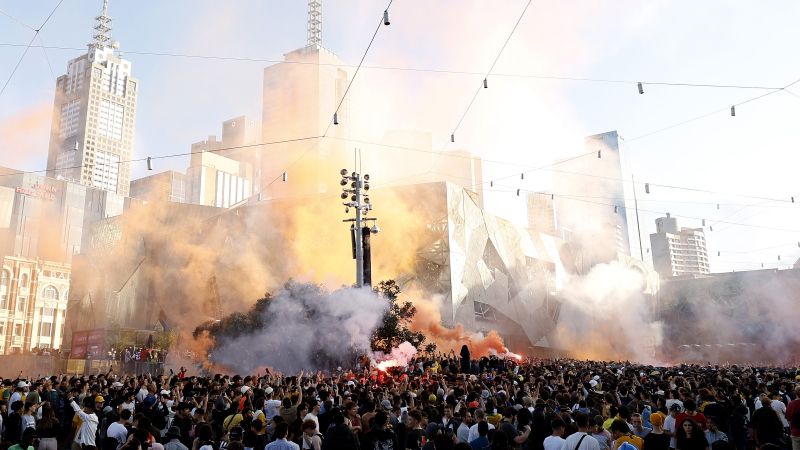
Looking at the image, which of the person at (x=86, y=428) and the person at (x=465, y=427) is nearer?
the person at (x=465, y=427)

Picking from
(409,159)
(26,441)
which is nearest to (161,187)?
(409,159)

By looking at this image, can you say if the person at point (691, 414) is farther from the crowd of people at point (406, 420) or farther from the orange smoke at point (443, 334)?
the orange smoke at point (443, 334)

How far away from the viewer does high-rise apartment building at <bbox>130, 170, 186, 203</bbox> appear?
584 ft

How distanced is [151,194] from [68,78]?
3849 centimetres

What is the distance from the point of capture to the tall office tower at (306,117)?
135375 mm

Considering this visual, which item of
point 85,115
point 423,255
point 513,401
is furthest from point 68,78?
point 513,401

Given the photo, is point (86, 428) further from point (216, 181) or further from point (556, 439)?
point (216, 181)

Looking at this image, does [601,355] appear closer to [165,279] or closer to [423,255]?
[423,255]

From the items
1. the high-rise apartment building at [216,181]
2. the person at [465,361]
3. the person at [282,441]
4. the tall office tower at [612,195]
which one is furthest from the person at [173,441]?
the high-rise apartment building at [216,181]

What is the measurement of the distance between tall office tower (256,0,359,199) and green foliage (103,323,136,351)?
7095cm

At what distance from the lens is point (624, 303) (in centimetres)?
7069

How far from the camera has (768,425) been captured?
32.3ft

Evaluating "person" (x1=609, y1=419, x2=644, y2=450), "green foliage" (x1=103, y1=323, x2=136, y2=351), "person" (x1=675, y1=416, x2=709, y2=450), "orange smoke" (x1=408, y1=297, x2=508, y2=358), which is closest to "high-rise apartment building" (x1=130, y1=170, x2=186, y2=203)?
"green foliage" (x1=103, y1=323, x2=136, y2=351)

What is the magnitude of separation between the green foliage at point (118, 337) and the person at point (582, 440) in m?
60.1
